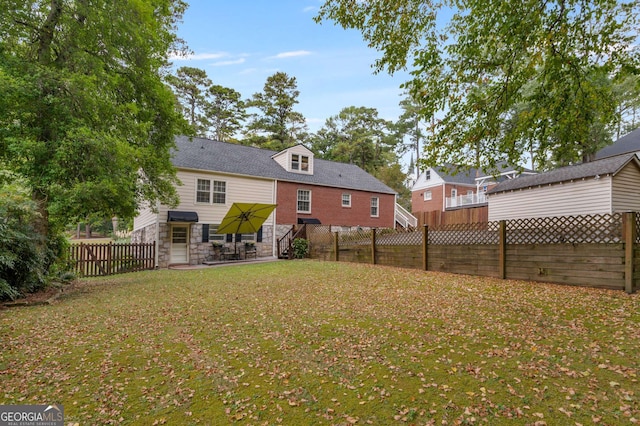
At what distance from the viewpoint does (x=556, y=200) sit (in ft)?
48.2

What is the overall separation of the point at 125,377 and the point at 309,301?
375 cm

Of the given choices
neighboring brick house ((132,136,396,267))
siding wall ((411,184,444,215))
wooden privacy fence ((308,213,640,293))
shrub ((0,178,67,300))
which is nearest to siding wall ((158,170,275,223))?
neighboring brick house ((132,136,396,267))

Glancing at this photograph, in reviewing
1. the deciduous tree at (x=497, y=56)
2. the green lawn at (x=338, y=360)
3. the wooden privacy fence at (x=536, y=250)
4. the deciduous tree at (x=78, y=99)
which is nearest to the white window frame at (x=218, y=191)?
the deciduous tree at (x=78, y=99)

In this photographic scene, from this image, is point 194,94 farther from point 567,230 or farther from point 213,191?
point 567,230

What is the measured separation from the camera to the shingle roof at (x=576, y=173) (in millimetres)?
12852

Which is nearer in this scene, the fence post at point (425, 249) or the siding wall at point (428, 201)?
the fence post at point (425, 249)

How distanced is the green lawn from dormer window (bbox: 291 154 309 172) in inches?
583

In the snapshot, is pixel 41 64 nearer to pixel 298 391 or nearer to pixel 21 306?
pixel 21 306

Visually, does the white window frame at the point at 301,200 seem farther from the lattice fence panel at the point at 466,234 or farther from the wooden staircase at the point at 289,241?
the lattice fence panel at the point at 466,234

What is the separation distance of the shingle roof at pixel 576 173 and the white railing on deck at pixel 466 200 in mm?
9367

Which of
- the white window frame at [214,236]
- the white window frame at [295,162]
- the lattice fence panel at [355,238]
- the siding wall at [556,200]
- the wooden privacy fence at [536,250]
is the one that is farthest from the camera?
the white window frame at [295,162]

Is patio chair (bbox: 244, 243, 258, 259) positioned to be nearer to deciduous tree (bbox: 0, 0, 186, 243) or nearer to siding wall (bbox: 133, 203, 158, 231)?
siding wall (bbox: 133, 203, 158, 231)

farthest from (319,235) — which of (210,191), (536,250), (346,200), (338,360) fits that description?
(338,360)

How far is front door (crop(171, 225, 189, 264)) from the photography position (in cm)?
1569
